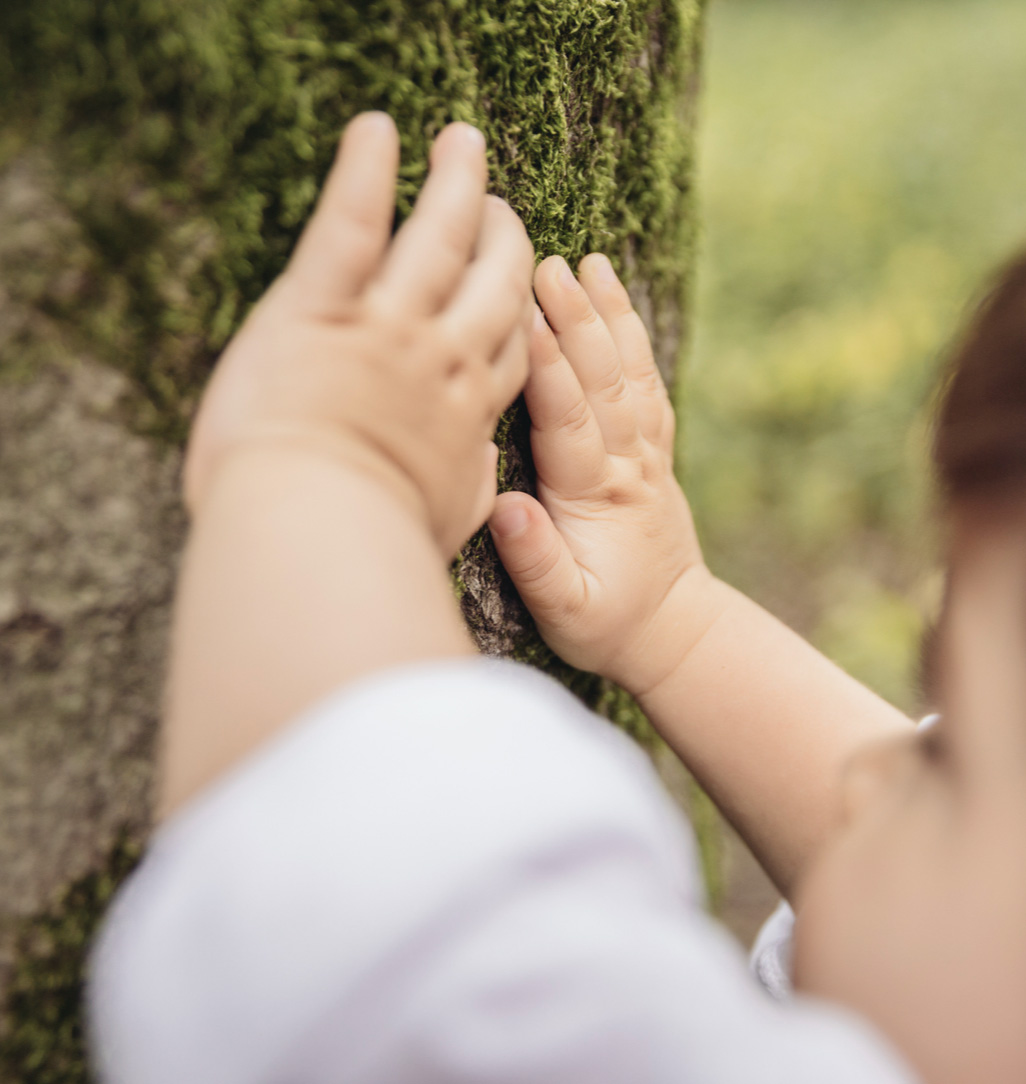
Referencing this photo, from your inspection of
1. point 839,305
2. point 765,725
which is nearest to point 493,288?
point 765,725

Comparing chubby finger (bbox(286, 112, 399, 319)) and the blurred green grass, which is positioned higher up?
chubby finger (bbox(286, 112, 399, 319))

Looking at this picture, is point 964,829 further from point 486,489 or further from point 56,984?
point 56,984

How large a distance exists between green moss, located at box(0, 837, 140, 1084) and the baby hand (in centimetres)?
24

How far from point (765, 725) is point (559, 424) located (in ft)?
1.26

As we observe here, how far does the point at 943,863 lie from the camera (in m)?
0.51

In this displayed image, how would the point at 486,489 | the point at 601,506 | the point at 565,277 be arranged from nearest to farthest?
the point at 486,489 < the point at 565,277 < the point at 601,506

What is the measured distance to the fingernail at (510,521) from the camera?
2.36 ft

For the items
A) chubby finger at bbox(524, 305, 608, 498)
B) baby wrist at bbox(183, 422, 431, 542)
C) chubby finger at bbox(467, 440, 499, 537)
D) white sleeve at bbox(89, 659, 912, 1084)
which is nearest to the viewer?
white sleeve at bbox(89, 659, 912, 1084)

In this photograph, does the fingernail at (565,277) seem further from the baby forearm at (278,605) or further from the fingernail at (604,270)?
the baby forearm at (278,605)

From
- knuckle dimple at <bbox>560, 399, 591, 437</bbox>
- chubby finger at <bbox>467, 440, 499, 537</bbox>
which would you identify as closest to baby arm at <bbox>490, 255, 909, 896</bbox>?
knuckle dimple at <bbox>560, 399, 591, 437</bbox>

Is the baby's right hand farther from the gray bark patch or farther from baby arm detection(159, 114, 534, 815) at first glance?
the gray bark patch

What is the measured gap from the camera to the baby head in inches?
19.1

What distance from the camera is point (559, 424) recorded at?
29.4 inches

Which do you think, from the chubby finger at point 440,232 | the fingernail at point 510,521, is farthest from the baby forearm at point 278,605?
the fingernail at point 510,521
